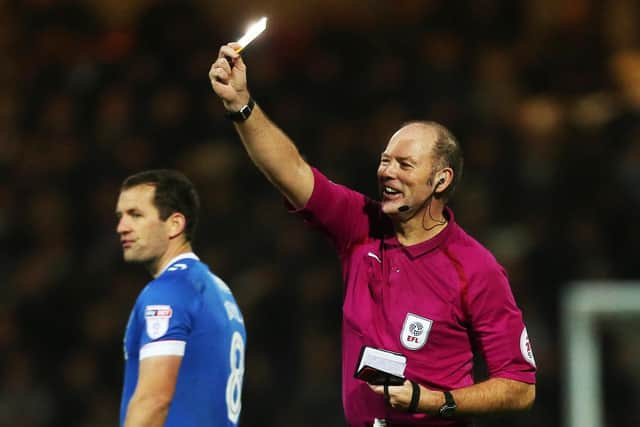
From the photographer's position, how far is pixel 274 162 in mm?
3680

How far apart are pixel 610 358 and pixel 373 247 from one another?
12.7 ft

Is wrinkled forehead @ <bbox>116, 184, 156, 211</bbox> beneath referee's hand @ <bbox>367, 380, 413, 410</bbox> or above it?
above

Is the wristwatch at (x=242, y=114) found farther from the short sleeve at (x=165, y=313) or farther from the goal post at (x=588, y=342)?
the goal post at (x=588, y=342)

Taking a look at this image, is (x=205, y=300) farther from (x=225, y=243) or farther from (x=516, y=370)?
(x=225, y=243)

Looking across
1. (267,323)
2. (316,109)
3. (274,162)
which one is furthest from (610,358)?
(274,162)

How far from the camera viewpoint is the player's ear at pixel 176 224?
444 cm

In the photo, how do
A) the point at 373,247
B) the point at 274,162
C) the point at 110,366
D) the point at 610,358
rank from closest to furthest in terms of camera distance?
the point at 274,162 < the point at 373,247 < the point at 610,358 < the point at 110,366

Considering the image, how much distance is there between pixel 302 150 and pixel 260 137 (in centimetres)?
480

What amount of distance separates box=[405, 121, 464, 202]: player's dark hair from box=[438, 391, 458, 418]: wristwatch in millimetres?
681

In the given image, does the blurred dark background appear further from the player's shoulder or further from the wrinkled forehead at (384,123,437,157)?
the wrinkled forehead at (384,123,437,157)

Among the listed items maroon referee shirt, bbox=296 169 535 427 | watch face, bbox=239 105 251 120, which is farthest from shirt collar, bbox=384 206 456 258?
watch face, bbox=239 105 251 120

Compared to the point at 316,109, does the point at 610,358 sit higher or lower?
lower

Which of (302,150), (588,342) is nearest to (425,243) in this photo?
(588,342)

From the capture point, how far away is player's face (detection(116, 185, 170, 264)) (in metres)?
4.38
